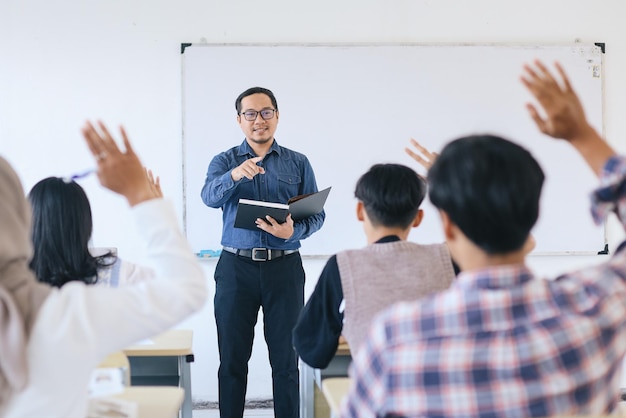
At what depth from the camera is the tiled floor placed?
13.1 feet

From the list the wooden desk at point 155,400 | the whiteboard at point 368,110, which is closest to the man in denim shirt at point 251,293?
the whiteboard at point 368,110

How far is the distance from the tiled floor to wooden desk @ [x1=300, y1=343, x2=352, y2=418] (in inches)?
58.9

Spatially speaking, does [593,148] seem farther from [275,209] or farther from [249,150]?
Result: [249,150]

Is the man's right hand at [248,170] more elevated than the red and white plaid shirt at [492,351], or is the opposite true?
the man's right hand at [248,170]

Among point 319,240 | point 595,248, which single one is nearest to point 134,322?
point 319,240

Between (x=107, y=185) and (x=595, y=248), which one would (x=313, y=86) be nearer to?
(x=595, y=248)

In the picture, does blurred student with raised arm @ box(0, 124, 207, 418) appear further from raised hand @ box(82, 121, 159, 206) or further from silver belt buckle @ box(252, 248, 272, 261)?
silver belt buckle @ box(252, 248, 272, 261)

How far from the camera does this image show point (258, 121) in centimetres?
336

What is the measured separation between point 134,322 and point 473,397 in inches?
23.0

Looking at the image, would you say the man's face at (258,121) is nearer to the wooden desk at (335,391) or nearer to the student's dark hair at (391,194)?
the student's dark hair at (391,194)

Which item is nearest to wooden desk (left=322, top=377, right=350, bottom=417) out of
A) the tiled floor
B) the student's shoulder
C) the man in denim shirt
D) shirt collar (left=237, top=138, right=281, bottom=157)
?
the student's shoulder

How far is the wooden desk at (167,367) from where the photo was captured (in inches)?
95.7

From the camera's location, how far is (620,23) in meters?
4.34

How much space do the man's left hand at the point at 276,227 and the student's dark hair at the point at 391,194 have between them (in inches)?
42.3
